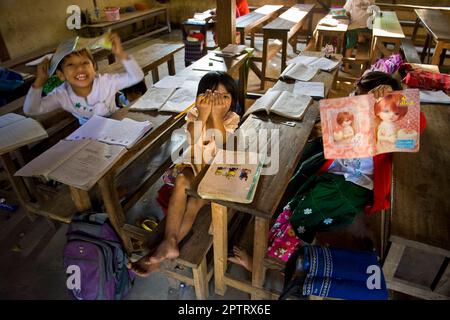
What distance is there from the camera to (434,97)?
2418mm

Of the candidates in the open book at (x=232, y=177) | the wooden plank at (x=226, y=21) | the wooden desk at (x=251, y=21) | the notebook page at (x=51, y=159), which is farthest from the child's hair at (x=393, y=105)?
the wooden desk at (x=251, y=21)

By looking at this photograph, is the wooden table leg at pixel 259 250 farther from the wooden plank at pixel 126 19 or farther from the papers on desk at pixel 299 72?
the wooden plank at pixel 126 19

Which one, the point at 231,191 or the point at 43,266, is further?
the point at 43,266

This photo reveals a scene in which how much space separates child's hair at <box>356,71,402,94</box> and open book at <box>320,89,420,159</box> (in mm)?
402

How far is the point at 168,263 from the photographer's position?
5.82ft

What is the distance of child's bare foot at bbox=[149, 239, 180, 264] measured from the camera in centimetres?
162

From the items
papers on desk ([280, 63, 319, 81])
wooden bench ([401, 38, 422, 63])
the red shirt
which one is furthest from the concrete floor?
the red shirt

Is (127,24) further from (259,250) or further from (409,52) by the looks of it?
(259,250)

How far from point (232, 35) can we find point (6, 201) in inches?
117

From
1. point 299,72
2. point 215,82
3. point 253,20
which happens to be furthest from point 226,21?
point 215,82

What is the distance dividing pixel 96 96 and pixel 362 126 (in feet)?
6.18

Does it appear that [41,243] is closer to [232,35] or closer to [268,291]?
[268,291]

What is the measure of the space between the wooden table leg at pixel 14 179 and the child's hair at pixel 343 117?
7.12ft

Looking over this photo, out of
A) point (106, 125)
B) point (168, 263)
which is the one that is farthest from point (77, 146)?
point (168, 263)
